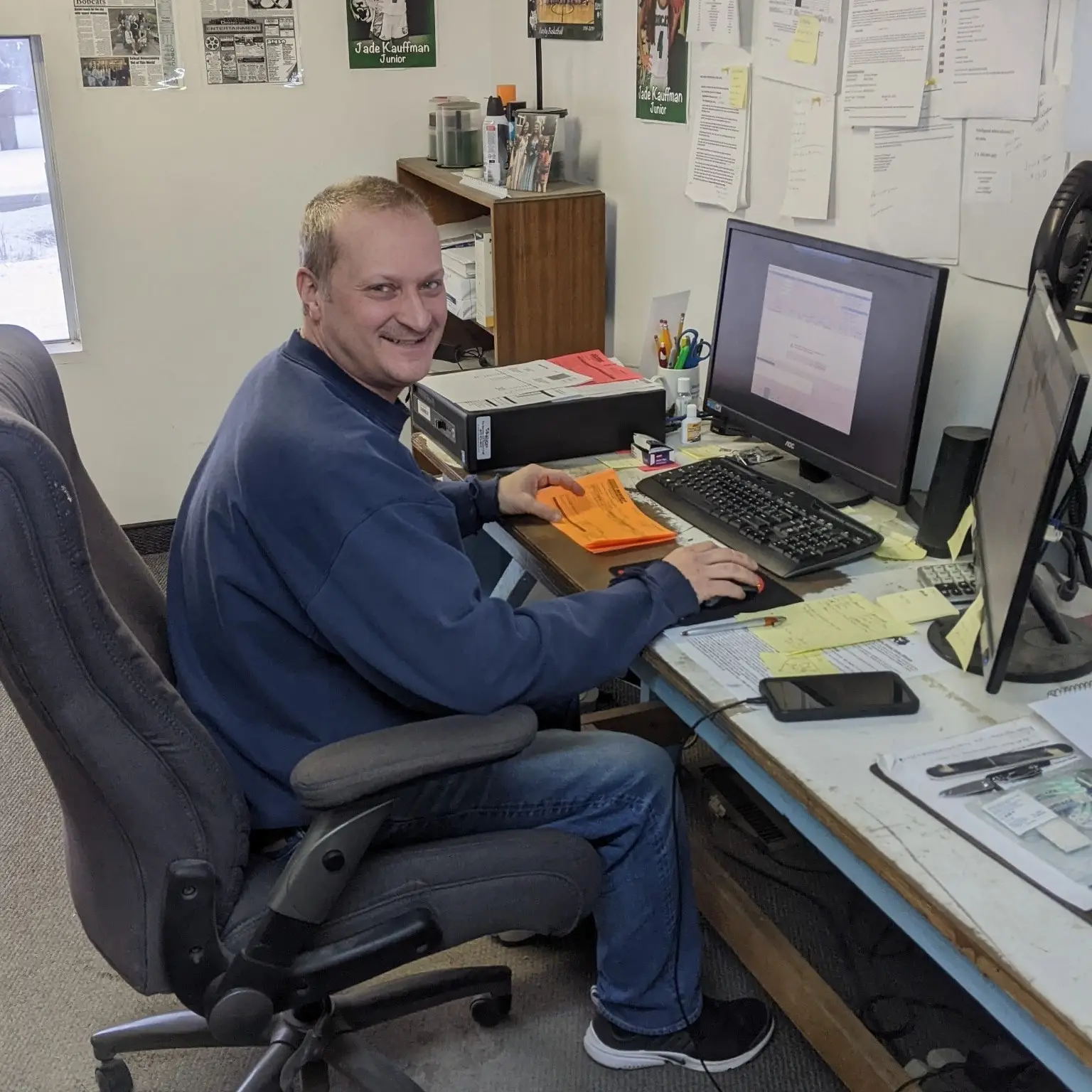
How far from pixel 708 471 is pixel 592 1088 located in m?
0.95

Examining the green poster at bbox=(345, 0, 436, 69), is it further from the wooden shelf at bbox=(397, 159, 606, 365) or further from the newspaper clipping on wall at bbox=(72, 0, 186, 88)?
the wooden shelf at bbox=(397, 159, 606, 365)

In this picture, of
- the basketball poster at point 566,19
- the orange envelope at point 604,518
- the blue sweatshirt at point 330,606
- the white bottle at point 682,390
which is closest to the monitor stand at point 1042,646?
the blue sweatshirt at point 330,606

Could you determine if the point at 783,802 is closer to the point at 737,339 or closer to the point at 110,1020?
the point at 737,339

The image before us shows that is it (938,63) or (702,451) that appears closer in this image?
(938,63)

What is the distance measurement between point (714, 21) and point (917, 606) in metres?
1.33

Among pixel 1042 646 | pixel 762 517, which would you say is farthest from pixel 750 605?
pixel 1042 646

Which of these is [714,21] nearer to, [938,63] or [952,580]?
[938,63]

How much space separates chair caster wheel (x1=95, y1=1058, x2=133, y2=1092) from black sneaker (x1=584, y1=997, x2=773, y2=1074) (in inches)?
26.2

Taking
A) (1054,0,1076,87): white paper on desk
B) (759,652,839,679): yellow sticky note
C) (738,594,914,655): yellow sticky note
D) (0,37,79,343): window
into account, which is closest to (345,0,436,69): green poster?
(0,37,79,343): window

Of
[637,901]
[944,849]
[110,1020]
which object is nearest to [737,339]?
[637,901]

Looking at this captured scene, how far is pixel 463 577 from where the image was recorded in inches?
53.9

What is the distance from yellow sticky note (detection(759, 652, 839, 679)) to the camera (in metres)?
1.39

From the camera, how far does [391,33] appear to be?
3.31 metres

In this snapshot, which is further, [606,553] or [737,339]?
[737,339]
